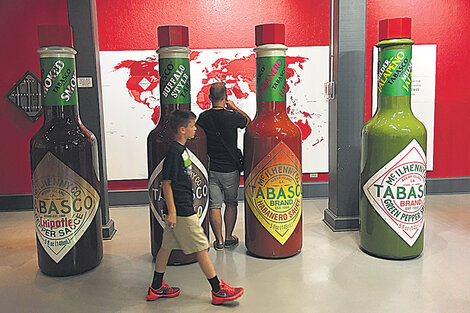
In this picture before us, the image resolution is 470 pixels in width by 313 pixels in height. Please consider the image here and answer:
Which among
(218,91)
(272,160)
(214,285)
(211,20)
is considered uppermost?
(211,20)

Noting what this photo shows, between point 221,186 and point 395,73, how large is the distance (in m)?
1.44

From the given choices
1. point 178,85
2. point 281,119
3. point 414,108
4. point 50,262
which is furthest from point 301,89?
point 50,262

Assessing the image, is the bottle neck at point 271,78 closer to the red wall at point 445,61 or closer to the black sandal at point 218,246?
the black sandal at point 218,246

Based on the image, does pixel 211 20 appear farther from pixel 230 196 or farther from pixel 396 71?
pixel 396 71

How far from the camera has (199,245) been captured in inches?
95.5

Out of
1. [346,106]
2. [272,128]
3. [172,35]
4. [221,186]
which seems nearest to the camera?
[172,35]

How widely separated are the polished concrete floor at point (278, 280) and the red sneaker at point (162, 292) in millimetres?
33

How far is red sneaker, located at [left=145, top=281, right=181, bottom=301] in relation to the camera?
253 cm

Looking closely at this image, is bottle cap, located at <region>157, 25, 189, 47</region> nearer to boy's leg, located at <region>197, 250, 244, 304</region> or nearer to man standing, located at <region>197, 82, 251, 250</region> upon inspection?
man standing, located at <region>197, 82, 251, 250</region>

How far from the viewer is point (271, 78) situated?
301 cm

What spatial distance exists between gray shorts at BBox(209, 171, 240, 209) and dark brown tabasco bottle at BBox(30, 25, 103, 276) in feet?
2.83

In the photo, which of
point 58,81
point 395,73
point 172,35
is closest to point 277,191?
point 395,73

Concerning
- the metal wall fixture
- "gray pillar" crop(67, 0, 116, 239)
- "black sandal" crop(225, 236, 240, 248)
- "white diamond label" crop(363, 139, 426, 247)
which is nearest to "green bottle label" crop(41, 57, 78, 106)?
"gray pillar" crop(67, 0, 116, 239)

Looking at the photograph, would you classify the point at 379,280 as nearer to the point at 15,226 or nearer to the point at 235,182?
the point at 235,182
